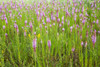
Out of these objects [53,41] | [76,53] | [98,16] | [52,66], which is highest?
[98,16]

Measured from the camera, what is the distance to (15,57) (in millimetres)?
1712

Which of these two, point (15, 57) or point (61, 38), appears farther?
point (61, 38)

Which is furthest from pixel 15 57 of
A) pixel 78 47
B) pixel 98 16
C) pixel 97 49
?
pixel 98 16

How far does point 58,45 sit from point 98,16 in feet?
5.80

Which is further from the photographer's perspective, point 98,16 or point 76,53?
point 98,16

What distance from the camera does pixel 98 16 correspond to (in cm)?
299

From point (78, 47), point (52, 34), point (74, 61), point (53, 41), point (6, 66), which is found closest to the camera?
point (6, 66)

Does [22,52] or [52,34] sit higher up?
[52,34]

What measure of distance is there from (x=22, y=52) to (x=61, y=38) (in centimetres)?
68

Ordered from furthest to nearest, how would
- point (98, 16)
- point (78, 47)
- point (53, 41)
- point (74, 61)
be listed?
1. point (98, 16)
2. point (53, 41)
3. point (78, 47)
4. point (74, 61)

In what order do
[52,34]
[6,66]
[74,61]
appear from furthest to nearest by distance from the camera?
[52,34]
[74,61]
[6,66]

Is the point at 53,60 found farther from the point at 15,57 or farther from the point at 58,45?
the point at 15,57

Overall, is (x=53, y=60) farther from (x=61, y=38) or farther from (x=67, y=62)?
(x=61, y=38)

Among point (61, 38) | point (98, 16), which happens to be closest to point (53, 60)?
point (61, 38)
